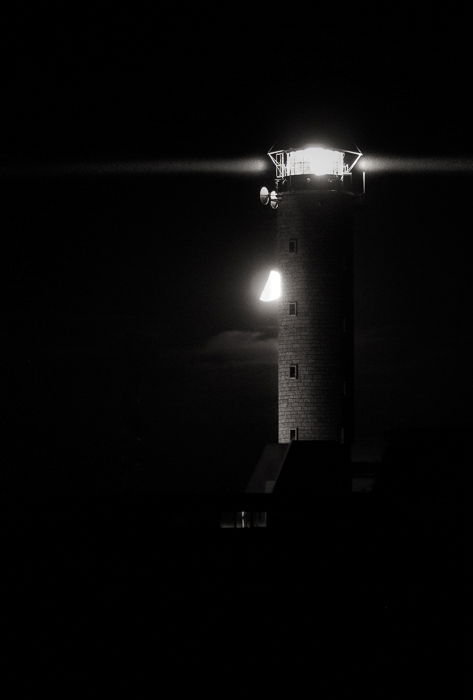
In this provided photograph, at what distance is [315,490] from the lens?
232ft

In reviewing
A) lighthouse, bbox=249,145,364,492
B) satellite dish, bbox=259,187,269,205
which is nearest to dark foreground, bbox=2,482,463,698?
lighthouse, bbox=249,145,364,492

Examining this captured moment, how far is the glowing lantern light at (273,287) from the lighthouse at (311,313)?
0.12 ft

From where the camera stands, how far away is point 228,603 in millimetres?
60969

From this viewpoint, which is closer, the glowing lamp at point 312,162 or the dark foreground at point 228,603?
the dark foreground at point 228,603

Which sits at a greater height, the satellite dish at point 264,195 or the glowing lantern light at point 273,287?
the satellite dish at point 264,195

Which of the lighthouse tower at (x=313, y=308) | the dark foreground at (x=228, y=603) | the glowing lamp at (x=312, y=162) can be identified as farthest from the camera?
the glowing lamp at (x=312, y=162)

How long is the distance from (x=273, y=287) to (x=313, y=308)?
175cm

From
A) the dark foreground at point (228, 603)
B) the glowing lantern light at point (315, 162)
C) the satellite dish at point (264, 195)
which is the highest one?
the glowing lantern light at point (315, 162)

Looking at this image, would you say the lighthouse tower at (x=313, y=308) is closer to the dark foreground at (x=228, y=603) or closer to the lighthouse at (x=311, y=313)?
the lighthouse at (x=311, y=313)

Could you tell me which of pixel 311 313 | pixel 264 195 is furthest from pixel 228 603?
pixel 264 195

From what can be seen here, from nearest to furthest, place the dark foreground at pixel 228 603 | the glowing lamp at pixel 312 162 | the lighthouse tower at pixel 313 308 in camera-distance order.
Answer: the dark foreground at pixel 228 603 → the lighthouse tower at pixel 313 308 → the glowing lamp at pixel 312 162

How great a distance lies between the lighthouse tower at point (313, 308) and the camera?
72500mm

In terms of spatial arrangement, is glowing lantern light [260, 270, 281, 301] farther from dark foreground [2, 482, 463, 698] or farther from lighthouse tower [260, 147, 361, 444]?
dark foreground [2, 482, 463, 698]

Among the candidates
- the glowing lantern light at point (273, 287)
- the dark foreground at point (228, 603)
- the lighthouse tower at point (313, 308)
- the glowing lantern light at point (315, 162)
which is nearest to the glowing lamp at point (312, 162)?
the glowing lantern light at point (315, 162)
